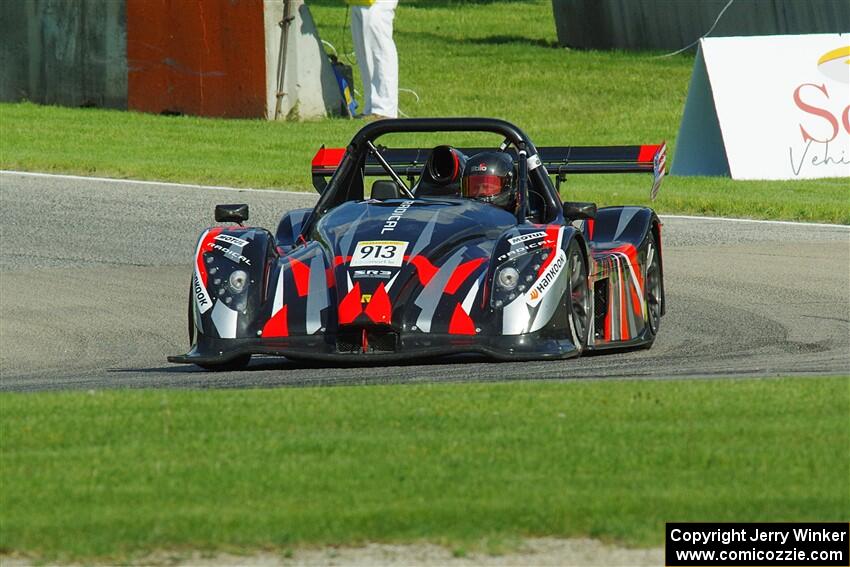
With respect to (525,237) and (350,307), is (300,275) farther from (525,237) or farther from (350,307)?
(525,237)

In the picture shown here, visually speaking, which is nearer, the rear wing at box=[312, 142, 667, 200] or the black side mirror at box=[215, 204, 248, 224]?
the black side mirror at box=[215, 204, 248, 224]

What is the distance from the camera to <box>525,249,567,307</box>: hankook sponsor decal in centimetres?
844

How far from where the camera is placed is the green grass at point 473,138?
1728 cm

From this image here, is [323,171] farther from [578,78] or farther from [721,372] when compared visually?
[578,78]

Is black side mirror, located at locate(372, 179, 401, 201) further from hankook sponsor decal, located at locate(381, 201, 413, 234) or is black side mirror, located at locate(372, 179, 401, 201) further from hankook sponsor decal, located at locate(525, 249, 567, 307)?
hankook sponsor decal, located at locate(525, 249, 567, 307)

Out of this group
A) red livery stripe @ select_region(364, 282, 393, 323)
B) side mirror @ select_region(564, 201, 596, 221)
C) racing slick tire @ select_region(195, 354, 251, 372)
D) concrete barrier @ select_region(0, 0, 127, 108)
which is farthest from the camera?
concrete barrier @ select_region(0, 0, 127, 108)

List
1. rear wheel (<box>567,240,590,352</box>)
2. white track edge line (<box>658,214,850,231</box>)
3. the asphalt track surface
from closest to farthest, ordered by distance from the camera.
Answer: the asphalt track surface → rear wheel (<box>567,240,590,352</box>) → white track edge line (<box>658,214,850,231</box>)

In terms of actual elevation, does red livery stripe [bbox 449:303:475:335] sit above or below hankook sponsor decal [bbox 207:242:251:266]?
below

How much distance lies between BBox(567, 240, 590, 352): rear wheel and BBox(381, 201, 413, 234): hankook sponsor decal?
0.90m

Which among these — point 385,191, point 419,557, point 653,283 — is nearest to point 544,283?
point 385,191

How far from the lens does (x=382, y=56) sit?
22406 millimetres

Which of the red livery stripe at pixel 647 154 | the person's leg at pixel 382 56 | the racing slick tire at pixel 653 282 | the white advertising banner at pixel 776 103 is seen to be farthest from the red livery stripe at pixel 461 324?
the person's leg at pixel 382 56

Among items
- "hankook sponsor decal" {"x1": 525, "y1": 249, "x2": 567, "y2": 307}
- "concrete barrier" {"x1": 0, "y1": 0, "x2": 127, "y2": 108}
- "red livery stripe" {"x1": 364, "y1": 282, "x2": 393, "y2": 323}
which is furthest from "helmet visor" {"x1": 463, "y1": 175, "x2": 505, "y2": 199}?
"concrete barrier" {"x1": 0, "y1": 0, "x2": 127, "y2": 108}

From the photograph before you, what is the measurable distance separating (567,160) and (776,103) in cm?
679
